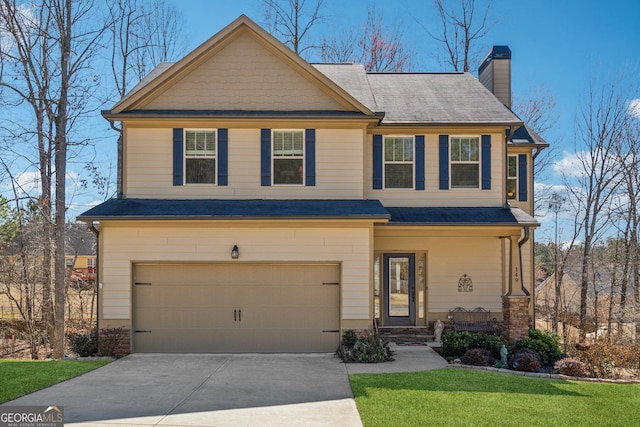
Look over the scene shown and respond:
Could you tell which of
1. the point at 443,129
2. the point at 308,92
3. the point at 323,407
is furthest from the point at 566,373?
the point at 308,92

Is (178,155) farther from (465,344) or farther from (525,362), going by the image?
(525,362)

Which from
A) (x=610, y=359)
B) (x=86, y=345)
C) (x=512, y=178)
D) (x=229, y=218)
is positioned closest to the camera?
(x=610, y=359)

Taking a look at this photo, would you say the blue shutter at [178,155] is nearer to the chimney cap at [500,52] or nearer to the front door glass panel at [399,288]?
the front door glass panel at [399,288]

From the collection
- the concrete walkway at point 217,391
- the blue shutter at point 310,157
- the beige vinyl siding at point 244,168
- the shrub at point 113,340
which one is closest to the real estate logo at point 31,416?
the concrete walkway at point 217,391

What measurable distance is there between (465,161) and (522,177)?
9.43 feet

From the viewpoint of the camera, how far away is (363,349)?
11836 millimetres

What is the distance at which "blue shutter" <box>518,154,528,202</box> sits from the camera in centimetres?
1662

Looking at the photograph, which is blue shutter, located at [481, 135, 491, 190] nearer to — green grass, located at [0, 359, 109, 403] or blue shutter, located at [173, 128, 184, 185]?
blue shutter, located at [173, 128, 184, 185]

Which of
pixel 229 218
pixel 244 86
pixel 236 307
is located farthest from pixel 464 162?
pixel 236 307

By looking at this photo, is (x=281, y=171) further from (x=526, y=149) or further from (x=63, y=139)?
(x=526, y=149)

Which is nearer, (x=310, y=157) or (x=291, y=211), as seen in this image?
(x=291, y=211)

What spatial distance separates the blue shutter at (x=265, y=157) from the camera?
539 inches

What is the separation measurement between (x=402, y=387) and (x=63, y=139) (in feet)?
37.2

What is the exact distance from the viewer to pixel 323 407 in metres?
8.12
